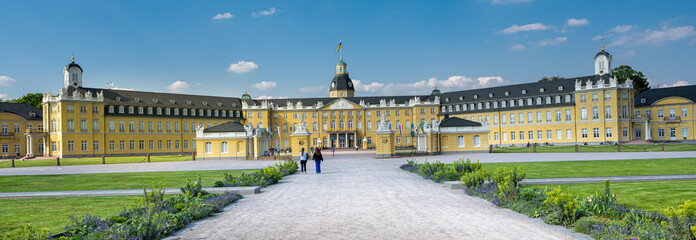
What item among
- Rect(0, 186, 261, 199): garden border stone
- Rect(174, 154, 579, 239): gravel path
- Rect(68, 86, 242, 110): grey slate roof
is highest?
Rect(68, 86, 242, 110): grey slate roof

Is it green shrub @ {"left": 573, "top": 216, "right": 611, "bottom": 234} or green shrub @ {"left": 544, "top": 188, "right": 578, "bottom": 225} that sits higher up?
green shrub @ {"left": 544, "top": 188, "right": 578, "bottom": 225}

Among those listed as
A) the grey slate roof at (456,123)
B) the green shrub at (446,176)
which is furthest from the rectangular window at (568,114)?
the green shrub at (446,176)

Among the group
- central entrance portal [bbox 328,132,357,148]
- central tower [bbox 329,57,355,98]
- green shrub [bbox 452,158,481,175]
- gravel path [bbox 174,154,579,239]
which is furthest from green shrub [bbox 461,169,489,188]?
central tower [bbox 329,57,355,98]

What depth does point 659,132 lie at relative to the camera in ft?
258

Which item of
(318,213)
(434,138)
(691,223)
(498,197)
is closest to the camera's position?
(691,223)

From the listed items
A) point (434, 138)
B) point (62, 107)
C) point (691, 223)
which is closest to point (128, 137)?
point (62, 107)

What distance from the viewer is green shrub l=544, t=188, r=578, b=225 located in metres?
11.2

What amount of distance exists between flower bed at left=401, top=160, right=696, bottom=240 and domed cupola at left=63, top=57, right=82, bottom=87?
7909cm

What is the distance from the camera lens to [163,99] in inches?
3561

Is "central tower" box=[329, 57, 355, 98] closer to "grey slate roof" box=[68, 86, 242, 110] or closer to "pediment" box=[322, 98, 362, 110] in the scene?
"pediment" box=[322, 98, 362, 110]

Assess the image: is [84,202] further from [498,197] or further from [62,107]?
[62,107]

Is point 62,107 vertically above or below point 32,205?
above

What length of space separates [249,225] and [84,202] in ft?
25.5

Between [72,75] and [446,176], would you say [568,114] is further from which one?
[72,75]
